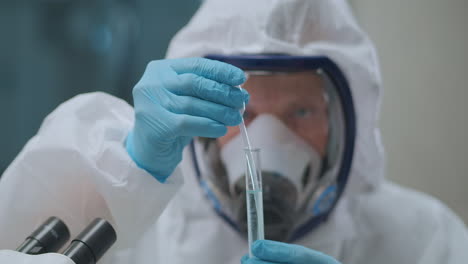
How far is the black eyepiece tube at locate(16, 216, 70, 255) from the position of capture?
64cm

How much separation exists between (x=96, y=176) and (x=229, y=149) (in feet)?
1.16

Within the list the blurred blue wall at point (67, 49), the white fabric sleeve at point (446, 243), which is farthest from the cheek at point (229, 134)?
the blurred blue wall at point (67, 49)

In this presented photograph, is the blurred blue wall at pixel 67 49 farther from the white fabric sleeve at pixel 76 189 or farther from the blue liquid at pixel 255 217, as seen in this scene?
the blue liquid at pixel 255 217

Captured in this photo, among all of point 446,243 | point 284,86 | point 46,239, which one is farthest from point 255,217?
point 446,243

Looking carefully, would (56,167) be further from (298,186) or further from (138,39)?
(138,39)

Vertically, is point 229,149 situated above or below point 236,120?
below

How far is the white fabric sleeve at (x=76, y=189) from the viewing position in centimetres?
76

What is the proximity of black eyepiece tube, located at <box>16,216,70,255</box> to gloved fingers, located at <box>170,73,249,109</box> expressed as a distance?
29 cm

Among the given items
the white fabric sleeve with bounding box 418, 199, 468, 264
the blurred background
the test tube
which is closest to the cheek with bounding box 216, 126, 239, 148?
the test tube

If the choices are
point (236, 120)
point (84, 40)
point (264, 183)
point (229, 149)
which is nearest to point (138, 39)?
point (84, 40)

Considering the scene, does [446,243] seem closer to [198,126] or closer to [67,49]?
[198,126]

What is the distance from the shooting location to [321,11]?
1001 mm

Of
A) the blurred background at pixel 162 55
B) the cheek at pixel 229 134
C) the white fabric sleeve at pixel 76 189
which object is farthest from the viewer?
the blurred background at pixel 162 55

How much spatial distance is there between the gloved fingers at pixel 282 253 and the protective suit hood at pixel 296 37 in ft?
1.48
